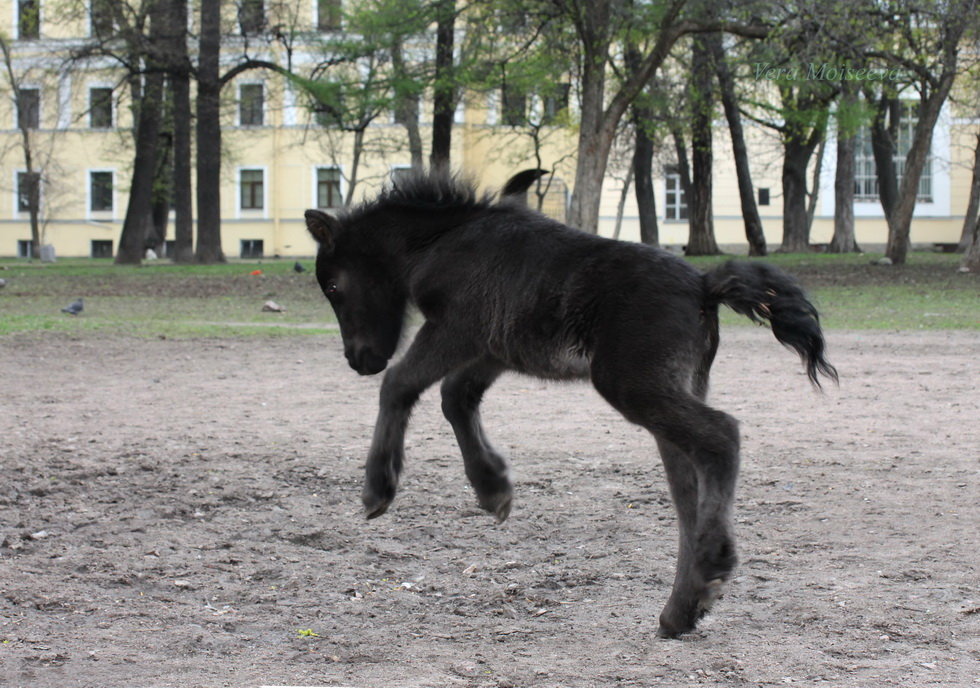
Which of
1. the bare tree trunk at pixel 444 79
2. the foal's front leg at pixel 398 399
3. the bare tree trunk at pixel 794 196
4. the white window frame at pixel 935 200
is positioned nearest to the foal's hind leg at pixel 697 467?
the foal's front leg at pixel 398 399

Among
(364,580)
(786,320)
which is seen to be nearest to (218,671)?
(364,580)

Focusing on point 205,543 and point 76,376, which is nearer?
point 205,543

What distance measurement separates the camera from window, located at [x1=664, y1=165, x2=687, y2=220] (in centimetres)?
5933

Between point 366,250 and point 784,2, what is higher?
point 784,2

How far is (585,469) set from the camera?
291 inches

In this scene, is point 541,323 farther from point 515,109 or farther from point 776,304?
point 515,109

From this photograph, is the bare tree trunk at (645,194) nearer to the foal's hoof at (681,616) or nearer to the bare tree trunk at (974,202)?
the bare tree trunk at (974,202)

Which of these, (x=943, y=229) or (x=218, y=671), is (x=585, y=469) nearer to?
(x=218, y=671)

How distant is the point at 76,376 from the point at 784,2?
1544 centimetres

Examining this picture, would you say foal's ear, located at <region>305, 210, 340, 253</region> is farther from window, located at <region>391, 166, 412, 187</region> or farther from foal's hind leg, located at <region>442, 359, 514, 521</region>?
foal's hind leg, located at <region>442, 359, 514, 521</region>

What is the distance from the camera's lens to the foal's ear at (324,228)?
5074 mm

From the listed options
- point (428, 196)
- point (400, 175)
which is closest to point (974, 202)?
point (400, 175)

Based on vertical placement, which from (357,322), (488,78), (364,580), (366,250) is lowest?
(364,580)

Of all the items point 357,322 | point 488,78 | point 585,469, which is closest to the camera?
point 357,322
